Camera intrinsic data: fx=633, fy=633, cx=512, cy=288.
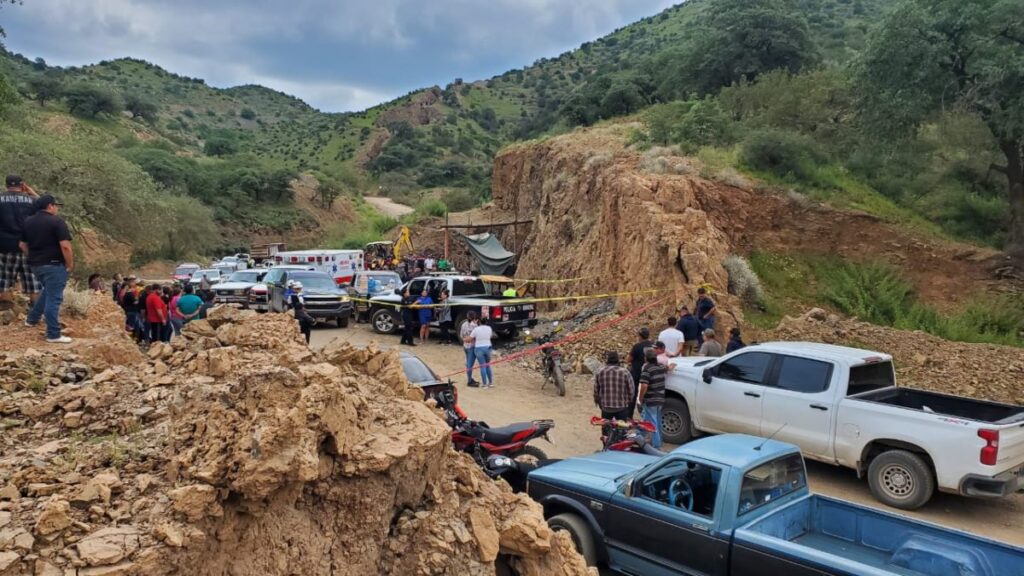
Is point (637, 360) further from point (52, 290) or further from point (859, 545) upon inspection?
point (52, 290)

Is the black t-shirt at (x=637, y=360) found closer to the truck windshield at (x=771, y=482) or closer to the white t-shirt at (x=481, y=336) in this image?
the white t-shirt at (x=481, y=336)

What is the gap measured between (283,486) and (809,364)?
711 cm

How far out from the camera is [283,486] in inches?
138

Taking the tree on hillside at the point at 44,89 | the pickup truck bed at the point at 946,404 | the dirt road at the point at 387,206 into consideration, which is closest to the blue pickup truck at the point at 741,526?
the pickup truck bed at the point at 946,404

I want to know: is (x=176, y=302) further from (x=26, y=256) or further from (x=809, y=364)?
(x=809, y=364)

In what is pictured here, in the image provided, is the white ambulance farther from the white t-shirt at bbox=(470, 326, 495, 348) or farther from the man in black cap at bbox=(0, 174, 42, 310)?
the man in black cap at bbox=(0, 174, 42, 310)

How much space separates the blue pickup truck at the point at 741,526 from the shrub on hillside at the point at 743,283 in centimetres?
983

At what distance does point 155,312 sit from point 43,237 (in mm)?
4471

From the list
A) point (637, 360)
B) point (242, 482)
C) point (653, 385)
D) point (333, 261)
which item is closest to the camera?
point (242, 482)

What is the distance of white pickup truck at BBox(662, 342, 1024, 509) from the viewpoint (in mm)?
6879

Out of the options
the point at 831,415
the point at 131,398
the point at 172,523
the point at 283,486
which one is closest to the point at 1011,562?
the point at 831,415

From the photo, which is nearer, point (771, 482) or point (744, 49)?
point (771, 482)

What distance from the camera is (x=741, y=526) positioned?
5.09 meters

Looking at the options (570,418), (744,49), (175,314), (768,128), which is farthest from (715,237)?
(744,49)
